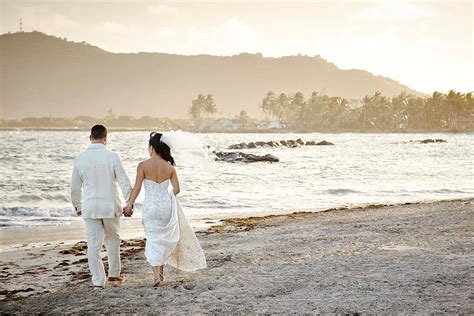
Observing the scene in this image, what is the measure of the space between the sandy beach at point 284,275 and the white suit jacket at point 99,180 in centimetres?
102

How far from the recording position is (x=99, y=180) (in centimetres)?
746

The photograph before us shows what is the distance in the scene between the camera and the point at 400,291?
260 inches

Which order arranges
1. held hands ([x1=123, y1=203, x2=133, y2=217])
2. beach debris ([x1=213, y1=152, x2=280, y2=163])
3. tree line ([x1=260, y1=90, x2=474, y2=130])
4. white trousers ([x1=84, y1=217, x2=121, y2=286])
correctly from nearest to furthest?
held hands ([x1=123, y1=203, x2=133, y2=217]), white trousers ([x1=84, y1=217, x2=121, y2=286]), beach debris ([x1=213, y1=152, x2=280, y2=163]), tree line ([x1=260, y1=90, x2=474, y2=130])

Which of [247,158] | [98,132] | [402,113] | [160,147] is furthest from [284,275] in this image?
[402,113]

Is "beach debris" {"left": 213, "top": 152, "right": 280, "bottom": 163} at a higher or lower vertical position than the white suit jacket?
lower

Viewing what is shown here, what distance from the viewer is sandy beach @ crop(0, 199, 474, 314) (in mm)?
6344

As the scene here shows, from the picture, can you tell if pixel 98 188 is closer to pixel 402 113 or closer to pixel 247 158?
pixel 247 158

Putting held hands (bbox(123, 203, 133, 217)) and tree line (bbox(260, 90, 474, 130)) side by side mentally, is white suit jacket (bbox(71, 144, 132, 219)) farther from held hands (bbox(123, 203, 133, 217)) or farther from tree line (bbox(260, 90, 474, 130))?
tree line (bbox(260, 90, 474, 130))

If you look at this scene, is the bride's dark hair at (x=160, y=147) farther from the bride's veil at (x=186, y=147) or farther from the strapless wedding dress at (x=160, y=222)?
the strapless wedding dress at (x=160, y=222)

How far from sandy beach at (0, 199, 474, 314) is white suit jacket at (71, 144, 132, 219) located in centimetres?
102

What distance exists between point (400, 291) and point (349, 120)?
189614mm

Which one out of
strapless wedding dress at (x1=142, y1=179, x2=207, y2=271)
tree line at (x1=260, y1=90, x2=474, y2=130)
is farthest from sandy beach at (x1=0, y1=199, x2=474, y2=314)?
tree line at (x1=260, y1=90, x2=474, y2=130)

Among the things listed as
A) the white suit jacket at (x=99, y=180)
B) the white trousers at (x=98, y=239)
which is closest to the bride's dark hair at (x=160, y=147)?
the white suit jacket at (x=99, y=180)

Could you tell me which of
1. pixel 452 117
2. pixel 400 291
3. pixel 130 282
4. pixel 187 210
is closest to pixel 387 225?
pixel 400 291
